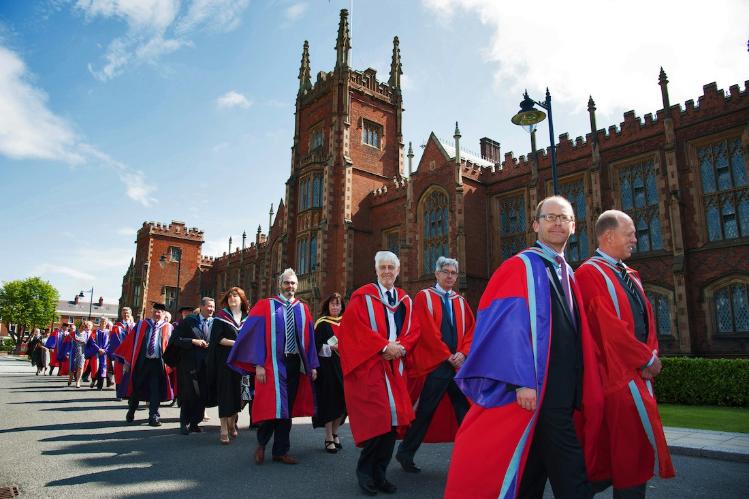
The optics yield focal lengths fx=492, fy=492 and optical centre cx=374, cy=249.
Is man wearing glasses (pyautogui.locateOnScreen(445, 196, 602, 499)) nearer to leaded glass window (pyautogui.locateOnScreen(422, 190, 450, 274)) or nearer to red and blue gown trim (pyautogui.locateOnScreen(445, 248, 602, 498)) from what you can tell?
red and blue gown trim (pyautogui.locateOnScreen(445, 248, 602, 498))

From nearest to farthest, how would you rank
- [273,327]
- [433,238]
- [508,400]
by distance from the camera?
1. [508,400]
2. [273,327]
3. [433,238]

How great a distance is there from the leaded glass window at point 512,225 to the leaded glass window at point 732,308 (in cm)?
847

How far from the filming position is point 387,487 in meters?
4.58

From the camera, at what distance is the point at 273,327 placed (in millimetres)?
6379

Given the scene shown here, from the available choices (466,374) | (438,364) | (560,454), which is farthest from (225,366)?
(560,454)

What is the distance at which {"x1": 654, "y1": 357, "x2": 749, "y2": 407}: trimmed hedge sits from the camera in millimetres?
11820

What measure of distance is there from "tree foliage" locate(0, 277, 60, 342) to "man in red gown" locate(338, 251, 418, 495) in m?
71.5

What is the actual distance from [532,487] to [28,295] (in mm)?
76233

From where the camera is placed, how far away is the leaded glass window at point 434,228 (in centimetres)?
2528

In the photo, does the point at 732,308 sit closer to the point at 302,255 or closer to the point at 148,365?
the point at 148,365

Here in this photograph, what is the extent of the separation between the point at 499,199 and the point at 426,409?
823 inches

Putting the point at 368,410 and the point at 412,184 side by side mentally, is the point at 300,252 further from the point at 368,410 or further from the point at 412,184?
the point at 368,410

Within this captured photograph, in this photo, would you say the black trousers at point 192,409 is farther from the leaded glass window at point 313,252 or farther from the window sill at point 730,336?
the leaded glass window at point 313,252

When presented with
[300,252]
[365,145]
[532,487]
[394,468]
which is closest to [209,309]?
[394,468]
